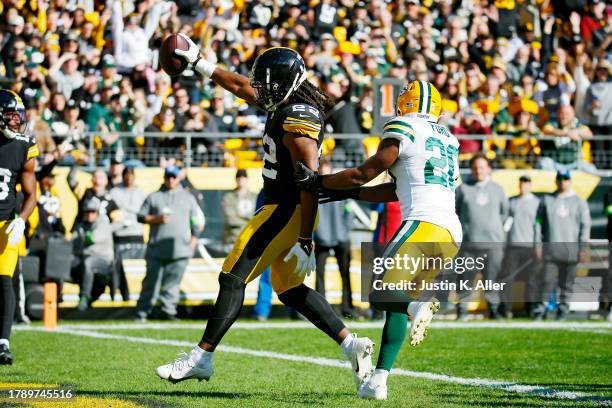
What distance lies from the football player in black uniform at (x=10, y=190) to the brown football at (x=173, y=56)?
1476 mm

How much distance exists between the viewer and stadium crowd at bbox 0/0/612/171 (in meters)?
13.9

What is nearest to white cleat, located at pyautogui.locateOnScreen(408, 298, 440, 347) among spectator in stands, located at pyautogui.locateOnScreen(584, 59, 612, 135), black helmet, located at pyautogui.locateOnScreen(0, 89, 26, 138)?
black helmet, located at pyautogui.locateOnScreen(0, 89, 26, 138)

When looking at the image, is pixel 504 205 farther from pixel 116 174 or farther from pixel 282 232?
pixel 282 232

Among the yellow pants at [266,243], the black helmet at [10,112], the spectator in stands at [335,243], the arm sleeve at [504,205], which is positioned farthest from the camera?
the arm sleeve at [504,205]

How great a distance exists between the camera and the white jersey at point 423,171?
229 inches

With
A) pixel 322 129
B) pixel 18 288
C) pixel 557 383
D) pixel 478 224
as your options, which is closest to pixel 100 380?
pixel 322 129

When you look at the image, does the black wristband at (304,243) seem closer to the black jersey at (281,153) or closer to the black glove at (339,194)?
the black jersey at (281,153)

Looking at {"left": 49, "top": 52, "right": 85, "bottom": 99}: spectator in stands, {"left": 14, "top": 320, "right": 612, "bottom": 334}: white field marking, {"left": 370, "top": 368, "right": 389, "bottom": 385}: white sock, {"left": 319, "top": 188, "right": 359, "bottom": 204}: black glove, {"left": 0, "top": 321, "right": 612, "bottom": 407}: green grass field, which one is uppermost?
{"left": 49, "top": 52, "right": 85, "bottom": 99}: spectator in stands

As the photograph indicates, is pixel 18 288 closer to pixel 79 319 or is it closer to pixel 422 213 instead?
pixel 79 319

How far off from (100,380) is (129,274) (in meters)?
5.90

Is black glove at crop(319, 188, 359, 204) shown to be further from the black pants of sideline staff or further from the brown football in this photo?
the black pants of sideline staff

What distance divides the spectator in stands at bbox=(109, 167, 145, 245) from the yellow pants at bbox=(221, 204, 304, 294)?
6.63 meters

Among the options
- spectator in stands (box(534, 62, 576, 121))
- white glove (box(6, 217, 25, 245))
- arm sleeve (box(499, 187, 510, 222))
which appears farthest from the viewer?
spectator in stands (box(534, 62, 576, 121))

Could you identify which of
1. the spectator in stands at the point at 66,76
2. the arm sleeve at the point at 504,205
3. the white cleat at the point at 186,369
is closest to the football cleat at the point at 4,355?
the white cleat at the point at 186,369
